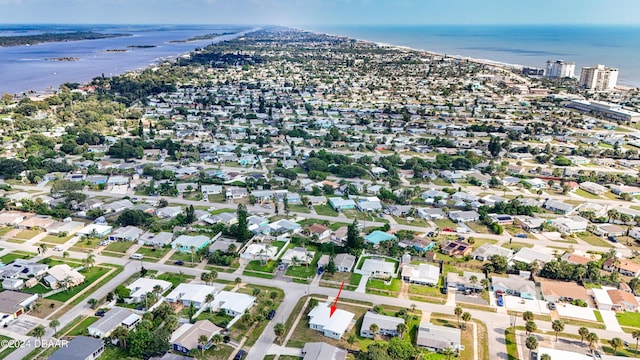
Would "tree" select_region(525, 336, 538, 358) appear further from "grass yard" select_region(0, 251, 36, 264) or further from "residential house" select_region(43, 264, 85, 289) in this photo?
"grass yard" select_region(0, 251, 36, 264)

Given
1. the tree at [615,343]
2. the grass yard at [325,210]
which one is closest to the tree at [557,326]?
the tree at [615,343]

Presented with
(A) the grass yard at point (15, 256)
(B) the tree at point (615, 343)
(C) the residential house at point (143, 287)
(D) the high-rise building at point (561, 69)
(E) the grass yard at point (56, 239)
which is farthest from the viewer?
(D) the high-rise building at point (561, 69)

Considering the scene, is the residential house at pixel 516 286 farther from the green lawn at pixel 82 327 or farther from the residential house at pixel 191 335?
the green lawn at pixel 82 327

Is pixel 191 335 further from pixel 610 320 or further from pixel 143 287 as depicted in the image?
pixel 610 320

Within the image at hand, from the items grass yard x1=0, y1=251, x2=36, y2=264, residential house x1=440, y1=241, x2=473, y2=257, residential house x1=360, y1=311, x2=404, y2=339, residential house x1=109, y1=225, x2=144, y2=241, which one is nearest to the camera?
residential house x1=360, y1=311, x2=404, y2=339

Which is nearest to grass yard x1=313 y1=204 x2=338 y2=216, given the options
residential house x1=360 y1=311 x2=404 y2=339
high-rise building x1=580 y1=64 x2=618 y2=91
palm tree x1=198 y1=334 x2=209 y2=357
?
residential house x1=360 y1=311 x2=404 y2=339
